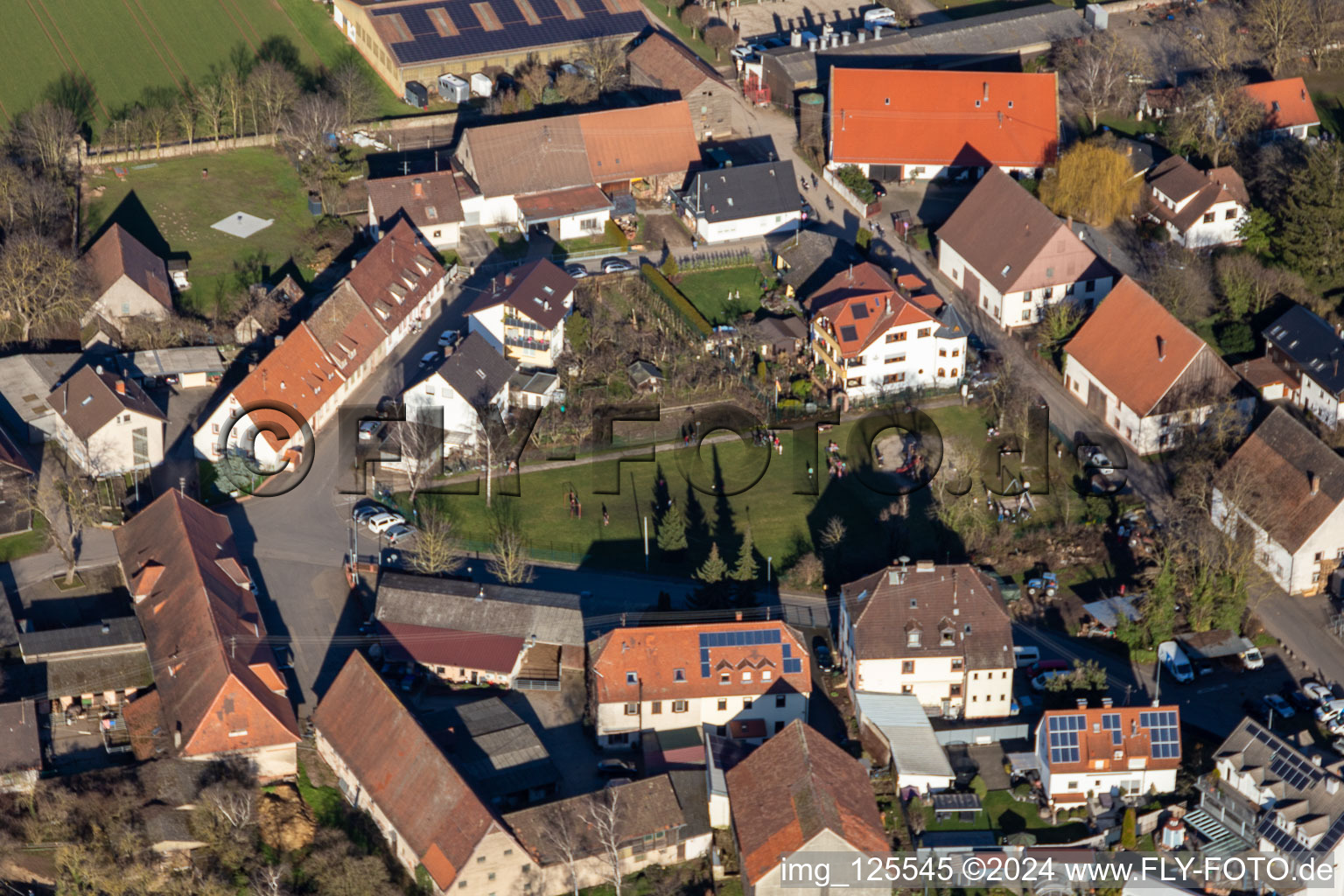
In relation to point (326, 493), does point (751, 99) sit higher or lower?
higher

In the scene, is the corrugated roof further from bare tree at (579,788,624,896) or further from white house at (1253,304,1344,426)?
white house at (1253,304,1344,426)

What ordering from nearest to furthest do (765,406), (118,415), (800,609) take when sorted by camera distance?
1. (800,609)
2. (118,415)
3. (765,406)

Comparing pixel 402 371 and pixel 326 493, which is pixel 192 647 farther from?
pixel 402 371

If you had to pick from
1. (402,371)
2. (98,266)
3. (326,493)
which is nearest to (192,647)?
(326,493)

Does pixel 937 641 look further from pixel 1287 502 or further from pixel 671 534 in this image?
pixel 1287 502

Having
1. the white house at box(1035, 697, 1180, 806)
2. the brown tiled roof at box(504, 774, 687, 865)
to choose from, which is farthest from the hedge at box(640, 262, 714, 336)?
the white house at box(1035, 697, 1180, 806)

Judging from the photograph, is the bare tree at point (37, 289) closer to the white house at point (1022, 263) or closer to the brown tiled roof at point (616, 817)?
the brown tiled roof at point (616, 817)

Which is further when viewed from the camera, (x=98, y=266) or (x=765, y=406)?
(x=98, y=266)

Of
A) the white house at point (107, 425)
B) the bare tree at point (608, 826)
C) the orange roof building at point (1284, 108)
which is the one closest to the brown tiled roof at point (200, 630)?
the white house at point (107, 425)
